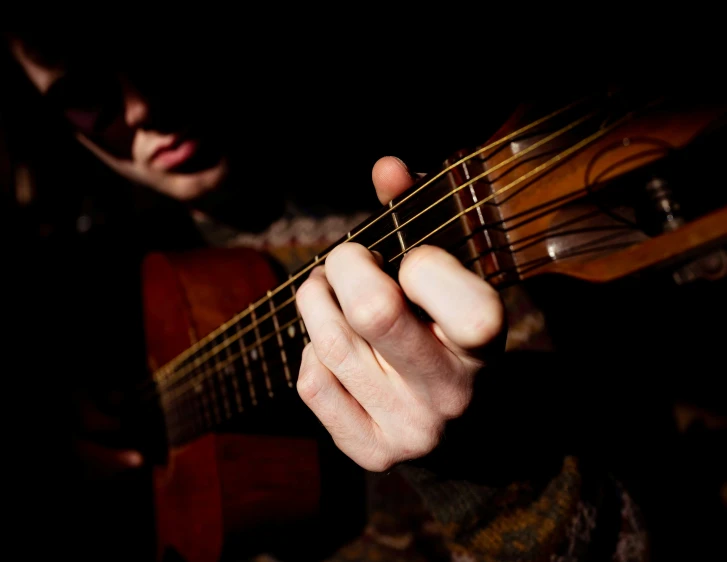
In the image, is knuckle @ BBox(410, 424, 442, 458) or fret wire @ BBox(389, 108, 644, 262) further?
knuckle @ BBox(410, 424, 442, 458)

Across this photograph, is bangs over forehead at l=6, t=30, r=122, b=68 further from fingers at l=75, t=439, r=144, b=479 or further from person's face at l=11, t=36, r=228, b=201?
fingers at l=75, t=439, r=144, b=479

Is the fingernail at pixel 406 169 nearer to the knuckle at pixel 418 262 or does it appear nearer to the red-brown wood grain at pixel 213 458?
the knuckle at pixel 418 262

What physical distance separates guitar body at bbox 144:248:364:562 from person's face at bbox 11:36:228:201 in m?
0.31

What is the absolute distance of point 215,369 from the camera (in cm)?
90

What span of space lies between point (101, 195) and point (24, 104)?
1.96 ft

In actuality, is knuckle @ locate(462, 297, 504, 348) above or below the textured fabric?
above

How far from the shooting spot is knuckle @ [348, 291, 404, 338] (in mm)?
404

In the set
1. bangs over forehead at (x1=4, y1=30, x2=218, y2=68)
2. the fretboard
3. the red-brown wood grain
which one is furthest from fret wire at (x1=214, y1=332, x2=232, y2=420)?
bangs over forehead at (x1=4, y1=30, x2=218, y2=68)

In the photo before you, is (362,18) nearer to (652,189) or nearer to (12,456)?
(652,189)

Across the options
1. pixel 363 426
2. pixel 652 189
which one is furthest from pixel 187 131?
pixel 652 189

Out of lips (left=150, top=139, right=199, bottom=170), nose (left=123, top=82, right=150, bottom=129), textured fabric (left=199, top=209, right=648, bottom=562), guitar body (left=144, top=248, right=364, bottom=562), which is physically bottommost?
textured fabric (left=199, top=209, right=648, bottom=562)

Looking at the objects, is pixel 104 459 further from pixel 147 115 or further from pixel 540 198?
pixel 540 198

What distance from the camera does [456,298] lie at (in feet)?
1.25

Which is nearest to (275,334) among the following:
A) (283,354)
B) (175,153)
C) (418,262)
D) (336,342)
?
(283,354)
